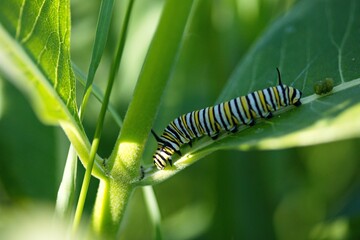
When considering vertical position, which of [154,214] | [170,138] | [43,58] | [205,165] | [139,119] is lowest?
[205,165]

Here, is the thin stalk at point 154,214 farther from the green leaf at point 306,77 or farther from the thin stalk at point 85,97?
the thin stalk at point 85,97

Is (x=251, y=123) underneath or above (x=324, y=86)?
underneath

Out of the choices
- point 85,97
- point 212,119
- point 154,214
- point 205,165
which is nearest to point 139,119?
point 85,97

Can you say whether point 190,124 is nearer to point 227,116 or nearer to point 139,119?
point 227,116

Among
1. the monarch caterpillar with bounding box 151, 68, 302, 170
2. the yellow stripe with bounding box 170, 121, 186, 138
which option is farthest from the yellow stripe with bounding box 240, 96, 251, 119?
the yellow stripe with bounding box 170, 121, 186, 138

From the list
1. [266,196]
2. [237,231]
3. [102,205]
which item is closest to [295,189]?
[266,196]

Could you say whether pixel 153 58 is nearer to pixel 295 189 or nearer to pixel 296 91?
pixel 296 91
